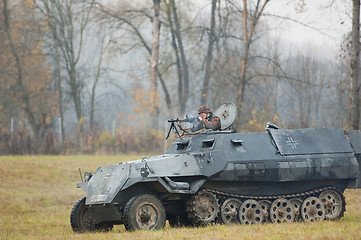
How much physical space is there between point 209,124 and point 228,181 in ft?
4.98

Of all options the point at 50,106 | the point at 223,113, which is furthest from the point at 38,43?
the point at 223,113

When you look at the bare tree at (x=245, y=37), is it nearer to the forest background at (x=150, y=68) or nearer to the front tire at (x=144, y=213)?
the forest background at (x=150, y=68)

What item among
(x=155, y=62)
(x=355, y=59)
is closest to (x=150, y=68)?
(x=155, y=62)

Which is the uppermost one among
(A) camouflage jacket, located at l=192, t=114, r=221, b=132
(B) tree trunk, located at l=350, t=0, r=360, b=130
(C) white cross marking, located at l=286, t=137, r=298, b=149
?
(B) tree trunk, located at l=350, t=0, r=360, b=130

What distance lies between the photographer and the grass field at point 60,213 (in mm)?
11016

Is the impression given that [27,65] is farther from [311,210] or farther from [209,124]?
[311,210]

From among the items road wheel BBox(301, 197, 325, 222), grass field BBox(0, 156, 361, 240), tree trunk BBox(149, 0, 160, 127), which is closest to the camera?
grass field BBox(0, 156, 361, 240)

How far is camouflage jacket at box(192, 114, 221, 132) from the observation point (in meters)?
14.2

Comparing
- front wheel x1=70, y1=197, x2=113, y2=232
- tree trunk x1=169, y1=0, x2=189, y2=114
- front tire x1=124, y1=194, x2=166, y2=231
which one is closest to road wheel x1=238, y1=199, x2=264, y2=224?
front tire x1=124, y1=194, x2=166, y2=231

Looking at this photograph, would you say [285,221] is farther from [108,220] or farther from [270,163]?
[108,220]

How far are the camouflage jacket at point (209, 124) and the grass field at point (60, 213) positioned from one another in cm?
253

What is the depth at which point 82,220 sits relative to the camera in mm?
13258

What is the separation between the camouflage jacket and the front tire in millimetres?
2460

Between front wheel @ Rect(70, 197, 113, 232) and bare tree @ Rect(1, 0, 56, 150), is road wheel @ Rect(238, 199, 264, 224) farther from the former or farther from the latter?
bare tree @ Rect(1, 0, 56, 150)
